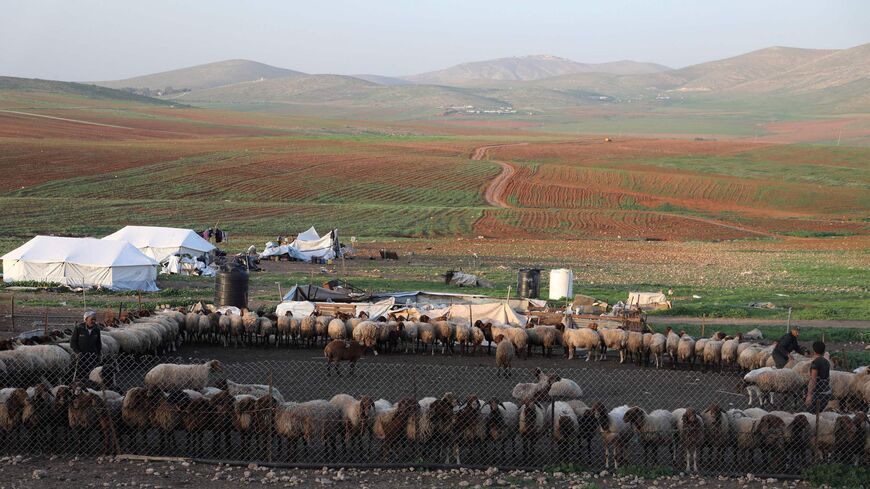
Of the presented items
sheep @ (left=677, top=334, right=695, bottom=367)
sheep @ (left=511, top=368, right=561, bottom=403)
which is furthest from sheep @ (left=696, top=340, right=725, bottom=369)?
sheep @ (left=511, top=368, right=561, bottom=403)

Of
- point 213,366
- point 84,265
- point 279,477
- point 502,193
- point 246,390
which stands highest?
point 246,390

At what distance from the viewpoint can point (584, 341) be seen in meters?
20.7

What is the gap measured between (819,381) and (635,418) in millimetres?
3851

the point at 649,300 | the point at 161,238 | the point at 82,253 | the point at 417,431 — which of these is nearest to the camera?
the point at 417,431

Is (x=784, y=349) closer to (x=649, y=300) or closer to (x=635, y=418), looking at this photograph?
(x=635, y=418)

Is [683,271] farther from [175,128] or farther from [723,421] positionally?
[175,128]

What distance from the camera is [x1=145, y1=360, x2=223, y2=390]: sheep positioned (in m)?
15.2

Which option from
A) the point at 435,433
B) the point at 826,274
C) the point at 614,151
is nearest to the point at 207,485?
the point at 435,433

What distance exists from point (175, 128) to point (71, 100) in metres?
60.1

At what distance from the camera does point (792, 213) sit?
72625 millimetres

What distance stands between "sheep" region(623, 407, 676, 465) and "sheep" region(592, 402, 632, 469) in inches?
4.0

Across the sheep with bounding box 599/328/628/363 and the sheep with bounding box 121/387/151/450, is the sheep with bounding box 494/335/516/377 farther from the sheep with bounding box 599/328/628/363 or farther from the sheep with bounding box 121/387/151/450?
the sheep with bounding box 121/387/151/450

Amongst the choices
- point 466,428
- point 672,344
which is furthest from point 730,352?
point 466,428

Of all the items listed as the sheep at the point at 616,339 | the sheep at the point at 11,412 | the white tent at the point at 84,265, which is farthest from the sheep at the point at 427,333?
the white tent at the point at 84,265
